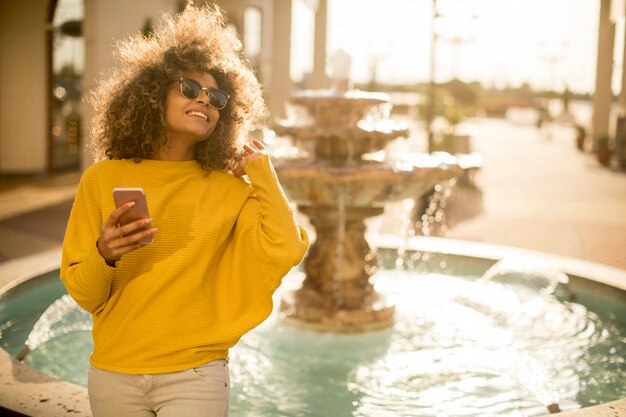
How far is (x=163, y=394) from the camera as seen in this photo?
2324mm

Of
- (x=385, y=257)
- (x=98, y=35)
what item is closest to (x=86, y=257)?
(x=385, y=257)

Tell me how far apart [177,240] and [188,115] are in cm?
41

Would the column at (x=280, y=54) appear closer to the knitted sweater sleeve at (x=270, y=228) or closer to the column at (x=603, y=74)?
the column at (x=603, y=74)

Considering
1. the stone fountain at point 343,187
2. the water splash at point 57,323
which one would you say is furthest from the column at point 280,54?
the water splash at point 57,323

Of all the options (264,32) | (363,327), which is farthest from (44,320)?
(264,32)

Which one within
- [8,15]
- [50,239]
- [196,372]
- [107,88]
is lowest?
[50,239]

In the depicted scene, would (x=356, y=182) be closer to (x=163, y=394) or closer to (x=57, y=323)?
(x=57, y=323)

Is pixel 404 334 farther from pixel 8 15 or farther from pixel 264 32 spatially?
pixel 264 32

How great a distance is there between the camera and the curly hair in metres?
2.50

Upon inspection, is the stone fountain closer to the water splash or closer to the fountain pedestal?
the fountain pedestal

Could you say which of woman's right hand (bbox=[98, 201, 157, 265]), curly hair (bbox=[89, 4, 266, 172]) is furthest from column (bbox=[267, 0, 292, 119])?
woman's right hand (bbox=[98, 201, 157, 265])

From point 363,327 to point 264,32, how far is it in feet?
66.6

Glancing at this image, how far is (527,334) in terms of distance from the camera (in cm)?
586

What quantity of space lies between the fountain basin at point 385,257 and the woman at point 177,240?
1.07 meters
